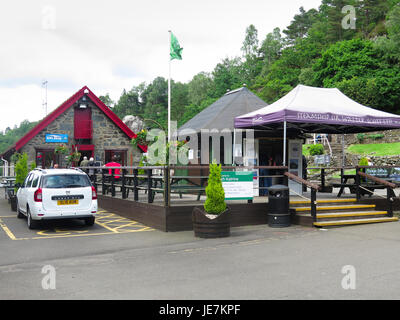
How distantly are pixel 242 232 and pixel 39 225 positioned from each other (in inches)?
246

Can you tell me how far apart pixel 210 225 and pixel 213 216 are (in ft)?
0.73

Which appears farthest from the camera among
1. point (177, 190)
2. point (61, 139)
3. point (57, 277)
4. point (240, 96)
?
point (61, 139)

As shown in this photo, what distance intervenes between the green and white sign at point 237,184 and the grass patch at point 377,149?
90.6ft

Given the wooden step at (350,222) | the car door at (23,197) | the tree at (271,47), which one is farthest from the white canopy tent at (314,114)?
the tree at (271,47)

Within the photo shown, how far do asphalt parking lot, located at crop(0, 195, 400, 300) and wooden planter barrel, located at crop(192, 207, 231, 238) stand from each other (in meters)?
0.25

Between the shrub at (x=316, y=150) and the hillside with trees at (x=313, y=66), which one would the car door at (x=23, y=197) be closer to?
the shrub at (x=316, y=150)

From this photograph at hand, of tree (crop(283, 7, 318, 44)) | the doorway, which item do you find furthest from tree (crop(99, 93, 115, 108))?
the doorway

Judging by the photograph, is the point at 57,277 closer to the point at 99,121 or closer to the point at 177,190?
the point at 177,190

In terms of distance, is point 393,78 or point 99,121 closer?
point 99,121

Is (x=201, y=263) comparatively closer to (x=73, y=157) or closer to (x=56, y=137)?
(x=73, y=157)

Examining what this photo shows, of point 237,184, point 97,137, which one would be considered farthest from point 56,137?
point 237,184

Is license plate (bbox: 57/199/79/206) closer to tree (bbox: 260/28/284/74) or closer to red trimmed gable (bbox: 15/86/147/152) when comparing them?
red trimmed gable (bbox: 15/86/147/152)

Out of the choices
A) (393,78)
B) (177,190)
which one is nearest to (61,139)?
(177,190)

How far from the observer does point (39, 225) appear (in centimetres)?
1277
